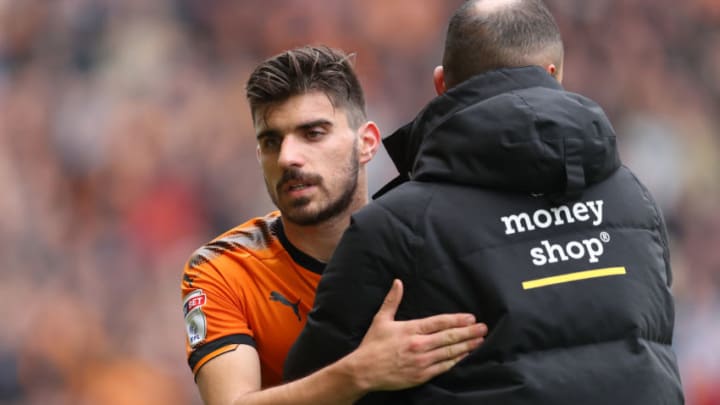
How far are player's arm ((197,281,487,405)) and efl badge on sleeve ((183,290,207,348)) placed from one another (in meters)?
0.65

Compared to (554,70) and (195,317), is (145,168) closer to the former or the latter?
(195,317)

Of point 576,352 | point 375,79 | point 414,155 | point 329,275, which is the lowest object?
point 576,352

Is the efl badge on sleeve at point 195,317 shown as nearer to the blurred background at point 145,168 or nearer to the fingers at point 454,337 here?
the fingers at point 454,337

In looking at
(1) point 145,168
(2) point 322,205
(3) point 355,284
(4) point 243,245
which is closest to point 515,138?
(3) point 355,284

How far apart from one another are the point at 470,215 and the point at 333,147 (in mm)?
1204

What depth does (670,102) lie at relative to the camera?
8945mm

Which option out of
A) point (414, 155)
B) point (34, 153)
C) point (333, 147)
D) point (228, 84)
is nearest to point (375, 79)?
point (228, 84)

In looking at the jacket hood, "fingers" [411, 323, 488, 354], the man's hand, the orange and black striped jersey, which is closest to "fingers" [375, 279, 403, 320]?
the man's hand

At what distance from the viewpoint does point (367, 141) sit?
4.15 meters

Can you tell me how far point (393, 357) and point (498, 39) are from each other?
33.7 inches

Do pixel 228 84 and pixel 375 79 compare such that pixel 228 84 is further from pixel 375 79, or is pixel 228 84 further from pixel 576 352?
pixel 576 352

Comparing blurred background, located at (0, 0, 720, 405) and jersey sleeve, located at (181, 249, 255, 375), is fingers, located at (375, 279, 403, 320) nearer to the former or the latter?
jersey sleeve, located at (181, 249, 255, 375)

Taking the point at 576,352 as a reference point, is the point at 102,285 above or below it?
above

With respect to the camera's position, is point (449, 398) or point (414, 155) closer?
point (449, 398)
